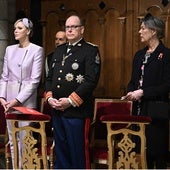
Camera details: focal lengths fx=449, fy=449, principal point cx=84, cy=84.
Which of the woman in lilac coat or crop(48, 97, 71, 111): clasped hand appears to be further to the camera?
the woman in lilac coat

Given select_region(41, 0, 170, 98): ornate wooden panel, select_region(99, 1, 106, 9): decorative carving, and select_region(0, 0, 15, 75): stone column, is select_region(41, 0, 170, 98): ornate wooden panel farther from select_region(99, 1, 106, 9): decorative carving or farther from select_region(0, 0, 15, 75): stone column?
select_region(0, 0, 15, 75): stone column

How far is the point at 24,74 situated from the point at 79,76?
672 millimetres

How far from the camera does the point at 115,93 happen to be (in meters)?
5.39

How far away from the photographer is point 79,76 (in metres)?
3.92

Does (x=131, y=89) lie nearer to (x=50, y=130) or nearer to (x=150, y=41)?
(x=150, y=41)

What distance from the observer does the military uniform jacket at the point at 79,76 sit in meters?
3.87

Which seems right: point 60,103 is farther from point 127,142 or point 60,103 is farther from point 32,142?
point 127,142

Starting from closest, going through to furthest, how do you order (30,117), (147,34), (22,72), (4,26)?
(30,117) < (147,34) < (22,72) < (4,26)

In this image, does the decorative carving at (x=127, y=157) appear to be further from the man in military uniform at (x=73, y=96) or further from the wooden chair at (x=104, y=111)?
the wooden chair at (x=104, y=111)

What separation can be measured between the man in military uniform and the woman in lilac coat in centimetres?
35

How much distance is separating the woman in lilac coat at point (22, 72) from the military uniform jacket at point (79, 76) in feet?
1.19

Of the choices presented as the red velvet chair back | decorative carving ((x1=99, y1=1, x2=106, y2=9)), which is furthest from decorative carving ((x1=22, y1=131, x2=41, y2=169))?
decorative carving ((x1=99, y1=1, x2=106, y2=9))

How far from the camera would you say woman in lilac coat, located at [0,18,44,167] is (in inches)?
169

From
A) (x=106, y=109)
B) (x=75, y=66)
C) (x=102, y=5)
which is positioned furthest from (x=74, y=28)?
(x=102, y=5)
